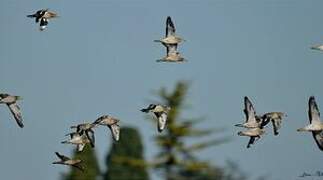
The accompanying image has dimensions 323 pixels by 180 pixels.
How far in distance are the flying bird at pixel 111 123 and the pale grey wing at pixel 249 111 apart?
2342mm

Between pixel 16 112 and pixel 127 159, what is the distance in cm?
3665

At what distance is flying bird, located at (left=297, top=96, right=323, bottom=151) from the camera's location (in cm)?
1997

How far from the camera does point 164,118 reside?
21375 millimetres

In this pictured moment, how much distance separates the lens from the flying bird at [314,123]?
65.5 feet

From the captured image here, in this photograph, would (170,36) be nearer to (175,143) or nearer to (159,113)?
(159,113)

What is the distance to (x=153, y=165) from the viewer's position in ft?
173

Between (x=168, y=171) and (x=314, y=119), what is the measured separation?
105 ft

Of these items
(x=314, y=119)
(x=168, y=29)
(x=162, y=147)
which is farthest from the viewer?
(x=162, y=147)

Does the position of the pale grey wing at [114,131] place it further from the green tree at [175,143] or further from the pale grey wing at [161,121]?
the green tree at [175,143]

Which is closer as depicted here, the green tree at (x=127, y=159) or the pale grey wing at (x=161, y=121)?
the pale grey wing at (x=161, y=121)

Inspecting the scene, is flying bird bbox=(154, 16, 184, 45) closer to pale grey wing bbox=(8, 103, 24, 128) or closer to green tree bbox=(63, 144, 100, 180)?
pale grey wing bbox=(8, 103, 24, 128)

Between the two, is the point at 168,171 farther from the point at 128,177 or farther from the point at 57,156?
the point at 57,156

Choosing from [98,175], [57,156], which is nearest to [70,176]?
Result: [98,175]

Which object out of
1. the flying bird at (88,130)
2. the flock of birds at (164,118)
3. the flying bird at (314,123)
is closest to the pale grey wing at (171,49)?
the flock of birds at (164,118)
